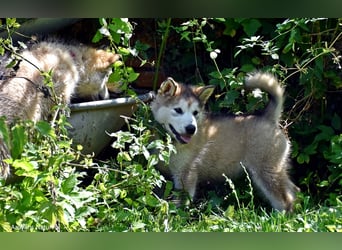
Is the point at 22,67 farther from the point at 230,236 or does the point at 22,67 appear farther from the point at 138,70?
the point at 230,236

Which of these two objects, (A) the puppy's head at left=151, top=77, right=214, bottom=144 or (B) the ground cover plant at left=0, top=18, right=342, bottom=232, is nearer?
(B) the ground cover plant at left=0, top=18, right=342, bottom=232

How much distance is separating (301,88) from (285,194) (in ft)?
4.16

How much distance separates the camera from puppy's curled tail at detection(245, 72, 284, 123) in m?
4.34

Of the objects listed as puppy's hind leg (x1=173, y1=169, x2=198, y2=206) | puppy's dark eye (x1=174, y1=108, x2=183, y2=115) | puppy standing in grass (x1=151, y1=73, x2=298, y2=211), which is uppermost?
puppy's dark eye (x1=174, y1=108, x2=183, y2=115)

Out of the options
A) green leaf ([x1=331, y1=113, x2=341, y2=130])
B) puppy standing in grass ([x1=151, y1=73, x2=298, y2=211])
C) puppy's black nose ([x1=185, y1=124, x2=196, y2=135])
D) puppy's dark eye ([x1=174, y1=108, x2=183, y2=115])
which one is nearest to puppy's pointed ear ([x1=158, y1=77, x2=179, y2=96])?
puppy standing in grass ([x1=151, y1=73, x2=298, y2=211])

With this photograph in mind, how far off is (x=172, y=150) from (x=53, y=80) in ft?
3.91

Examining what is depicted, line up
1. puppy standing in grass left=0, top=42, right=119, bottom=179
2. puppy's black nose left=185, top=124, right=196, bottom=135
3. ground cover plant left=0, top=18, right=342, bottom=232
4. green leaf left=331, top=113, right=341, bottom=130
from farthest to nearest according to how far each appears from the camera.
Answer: green leaf left=331, top=113, right=341, bottom=130, puppy's black nose left=185, top=124, right=196, bottom=135, puppy standing in grass left=0, top=42, right=119, bottom=179, ground cover plant left=0, top=18, right=342, bottom=232

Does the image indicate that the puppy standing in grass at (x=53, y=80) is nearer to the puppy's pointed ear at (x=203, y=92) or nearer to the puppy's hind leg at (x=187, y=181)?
the puppy's pointed ear at (x=203, y=92)

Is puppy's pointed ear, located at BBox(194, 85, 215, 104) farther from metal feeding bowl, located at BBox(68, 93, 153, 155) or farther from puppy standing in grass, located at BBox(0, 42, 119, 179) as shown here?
puppy standing in grass, located at BBox(0, 42, 119, 179)

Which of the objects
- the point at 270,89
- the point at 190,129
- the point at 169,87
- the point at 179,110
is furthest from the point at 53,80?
the point at 270,89

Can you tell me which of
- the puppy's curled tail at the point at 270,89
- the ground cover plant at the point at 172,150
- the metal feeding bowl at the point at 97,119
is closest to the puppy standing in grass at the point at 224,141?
the puppy's curled tail at the point at 270,89

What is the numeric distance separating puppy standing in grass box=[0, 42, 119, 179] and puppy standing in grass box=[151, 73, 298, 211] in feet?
2.07

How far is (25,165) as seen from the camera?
2.86 metres

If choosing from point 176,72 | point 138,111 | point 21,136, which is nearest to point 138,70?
point 176,72
